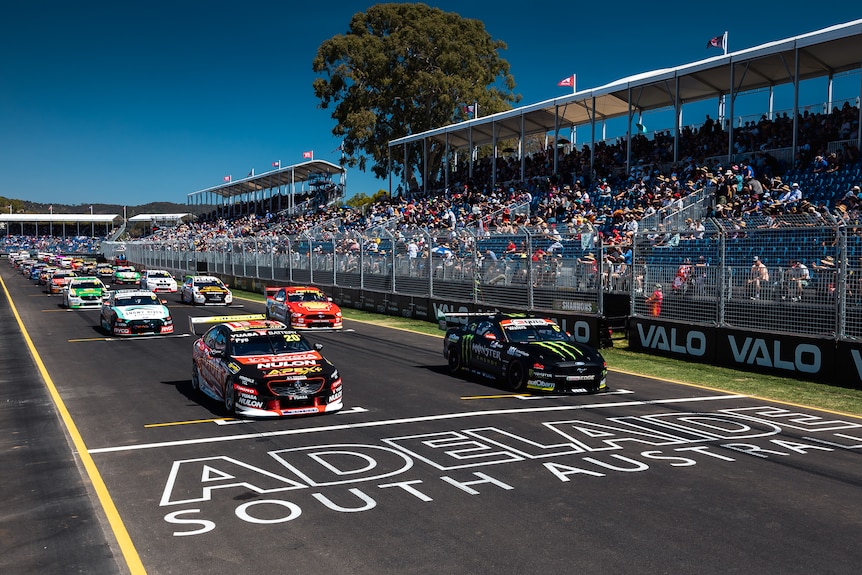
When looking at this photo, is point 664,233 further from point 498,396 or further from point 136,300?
point 136,300

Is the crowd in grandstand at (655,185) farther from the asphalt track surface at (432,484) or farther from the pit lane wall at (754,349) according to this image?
the asphalt track surface at (432,484)

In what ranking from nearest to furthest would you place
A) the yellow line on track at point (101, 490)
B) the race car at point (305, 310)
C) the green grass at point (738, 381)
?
the yellow line on track at point (101, 490)
the green grass at point (738, 381)
the race car at point (305, 310)

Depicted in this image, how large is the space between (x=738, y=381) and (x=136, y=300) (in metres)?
19.5

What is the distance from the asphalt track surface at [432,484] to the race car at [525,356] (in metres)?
0.43

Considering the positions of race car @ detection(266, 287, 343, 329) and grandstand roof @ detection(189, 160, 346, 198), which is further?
grandstand roof @ detection(189, 160, 346, 198)

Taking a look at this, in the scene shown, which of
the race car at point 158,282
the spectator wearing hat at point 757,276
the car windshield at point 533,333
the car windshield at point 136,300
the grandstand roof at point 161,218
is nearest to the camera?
the car windshield at point 533,333

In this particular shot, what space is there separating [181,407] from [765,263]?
1203 centimetres

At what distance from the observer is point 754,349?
1845cm

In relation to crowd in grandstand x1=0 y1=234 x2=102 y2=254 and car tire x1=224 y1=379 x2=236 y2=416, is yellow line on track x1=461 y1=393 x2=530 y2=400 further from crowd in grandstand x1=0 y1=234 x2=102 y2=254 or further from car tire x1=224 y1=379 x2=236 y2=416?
crowd in grandstand x1=0 y1=234 x2=102 y2=254

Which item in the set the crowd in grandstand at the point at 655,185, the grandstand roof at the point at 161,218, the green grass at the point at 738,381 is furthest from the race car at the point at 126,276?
the grandstand roof at the point at 161,218

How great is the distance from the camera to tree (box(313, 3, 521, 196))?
73562mm

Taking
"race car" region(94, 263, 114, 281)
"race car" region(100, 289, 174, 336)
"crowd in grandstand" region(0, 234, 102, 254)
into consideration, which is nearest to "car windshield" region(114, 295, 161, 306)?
"race car" region(100, 289, 174, 336)

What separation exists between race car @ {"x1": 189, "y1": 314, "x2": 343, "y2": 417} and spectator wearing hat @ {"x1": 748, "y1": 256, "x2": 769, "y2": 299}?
9.53 meters

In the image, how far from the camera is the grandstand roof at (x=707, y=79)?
3043 cm
